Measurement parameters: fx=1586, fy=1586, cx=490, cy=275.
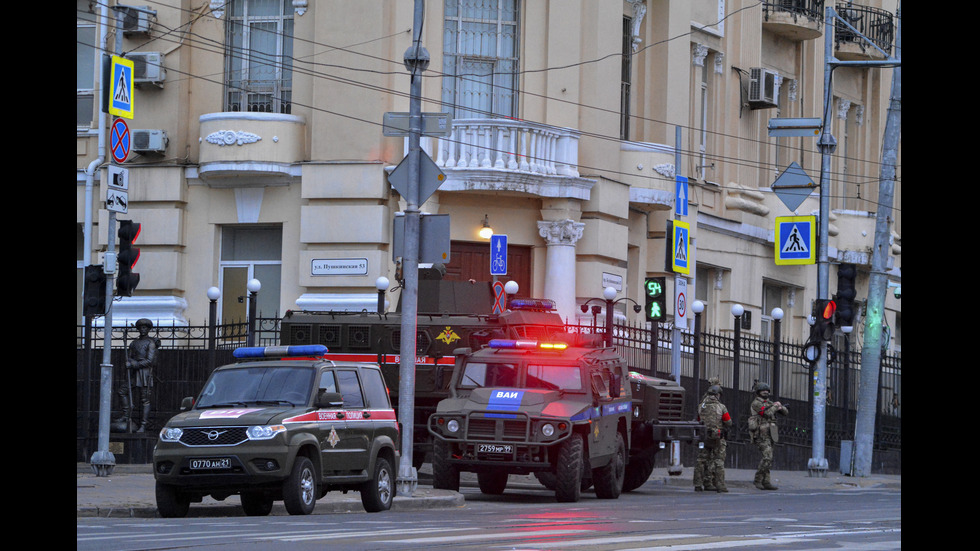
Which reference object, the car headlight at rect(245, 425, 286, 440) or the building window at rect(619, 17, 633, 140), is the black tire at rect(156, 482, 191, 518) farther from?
the building window at rect(619, 17, 633, 140)

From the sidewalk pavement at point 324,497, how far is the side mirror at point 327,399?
5.01ft

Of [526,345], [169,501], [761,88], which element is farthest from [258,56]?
[169,501]

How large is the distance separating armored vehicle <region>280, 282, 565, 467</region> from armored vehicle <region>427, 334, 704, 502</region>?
2.00 meters

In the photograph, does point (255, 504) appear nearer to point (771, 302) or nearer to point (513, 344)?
point (513, 344)

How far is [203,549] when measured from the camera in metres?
11.9

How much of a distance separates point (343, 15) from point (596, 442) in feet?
38.5

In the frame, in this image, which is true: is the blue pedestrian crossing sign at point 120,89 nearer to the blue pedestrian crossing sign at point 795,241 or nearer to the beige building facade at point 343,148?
the beige building facade at point 343,148

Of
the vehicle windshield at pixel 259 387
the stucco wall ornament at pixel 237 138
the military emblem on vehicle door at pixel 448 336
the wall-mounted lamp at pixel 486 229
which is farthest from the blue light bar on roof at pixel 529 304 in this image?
the vehicle windshield at pixel 259 387

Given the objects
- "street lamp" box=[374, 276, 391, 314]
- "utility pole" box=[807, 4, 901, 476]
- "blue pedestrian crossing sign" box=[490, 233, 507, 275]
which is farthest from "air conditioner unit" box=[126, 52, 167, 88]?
"utility pole" box=[807, 4, 901, 476]

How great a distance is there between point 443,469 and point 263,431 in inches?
202

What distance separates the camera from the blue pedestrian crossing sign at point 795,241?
1186 inches

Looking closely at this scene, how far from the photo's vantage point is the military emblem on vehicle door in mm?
25312

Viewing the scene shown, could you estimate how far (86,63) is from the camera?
3262 centimetres
